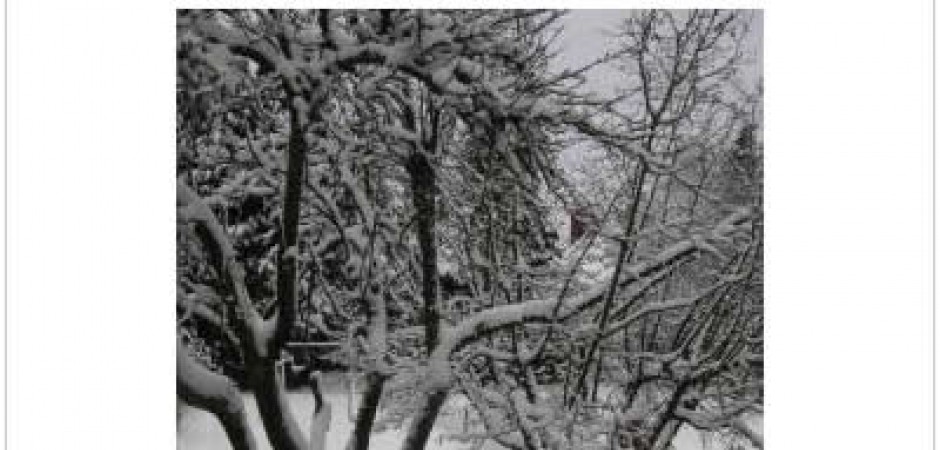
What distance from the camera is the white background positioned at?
2699 mm

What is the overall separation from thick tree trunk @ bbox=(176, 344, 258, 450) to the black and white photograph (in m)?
Result: 0.01

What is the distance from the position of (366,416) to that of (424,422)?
22cm

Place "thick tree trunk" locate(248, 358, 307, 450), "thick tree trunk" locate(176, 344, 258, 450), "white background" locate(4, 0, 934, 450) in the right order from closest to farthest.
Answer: "white background" locate(4, 0, 934, 450) < "thick tree trunk" locate(176, 344, 258, 450) < "thick tree trunk" locate(248, 358, 307, 450)

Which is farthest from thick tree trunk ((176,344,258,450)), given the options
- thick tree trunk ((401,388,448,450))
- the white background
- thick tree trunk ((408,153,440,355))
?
thick tree trunk ((408,153,440,355))

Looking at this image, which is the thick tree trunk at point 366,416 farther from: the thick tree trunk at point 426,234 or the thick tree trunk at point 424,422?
the thick tree trunk at point 426,234

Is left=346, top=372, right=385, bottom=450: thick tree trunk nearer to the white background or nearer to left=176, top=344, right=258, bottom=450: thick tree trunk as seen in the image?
left=176, top=344, right=258, bottom=450: thick tree trunk

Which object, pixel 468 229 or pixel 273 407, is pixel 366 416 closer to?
pixel 273 407
